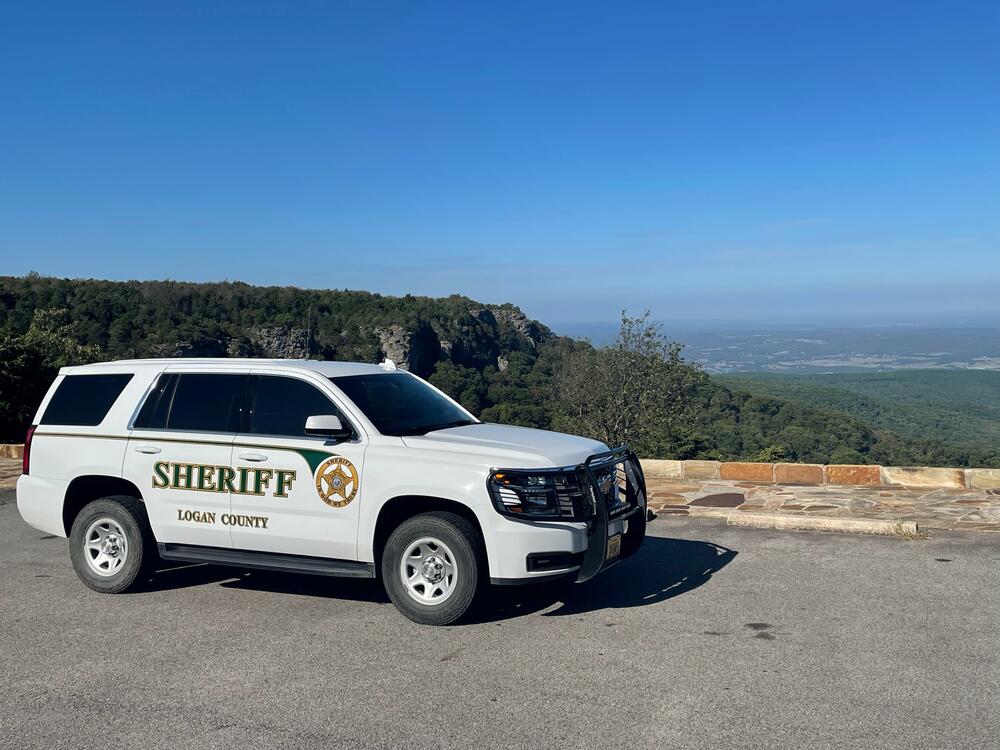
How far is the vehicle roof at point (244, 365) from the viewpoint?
6996 mm

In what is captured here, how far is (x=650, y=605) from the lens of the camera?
6.54 meters

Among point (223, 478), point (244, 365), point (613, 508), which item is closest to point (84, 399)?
point (244, 365)

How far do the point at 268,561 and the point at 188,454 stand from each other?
1066mm

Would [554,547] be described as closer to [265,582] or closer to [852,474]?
[265,582]

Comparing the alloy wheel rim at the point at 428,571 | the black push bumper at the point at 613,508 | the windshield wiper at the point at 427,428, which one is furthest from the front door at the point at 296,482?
the black push bumper at the point at 613,508

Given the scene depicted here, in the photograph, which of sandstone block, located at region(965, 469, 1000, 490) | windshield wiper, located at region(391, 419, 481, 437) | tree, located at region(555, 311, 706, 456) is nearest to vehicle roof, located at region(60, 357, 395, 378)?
windshield wiper, located at region(391, 419, 481, 437)

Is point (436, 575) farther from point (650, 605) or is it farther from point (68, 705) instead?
point (68, 705)

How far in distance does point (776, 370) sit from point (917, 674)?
149385 millimetres

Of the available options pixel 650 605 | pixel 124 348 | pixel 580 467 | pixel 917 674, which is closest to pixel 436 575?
pixel 580 467

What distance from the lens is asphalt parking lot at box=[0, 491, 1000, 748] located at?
4363mm

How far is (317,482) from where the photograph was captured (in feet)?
21.0

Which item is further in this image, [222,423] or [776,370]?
[776,370]

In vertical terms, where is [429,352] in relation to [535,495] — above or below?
above

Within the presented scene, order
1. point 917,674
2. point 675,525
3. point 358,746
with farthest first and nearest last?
point 675,525, point 917,674, point 358,746
